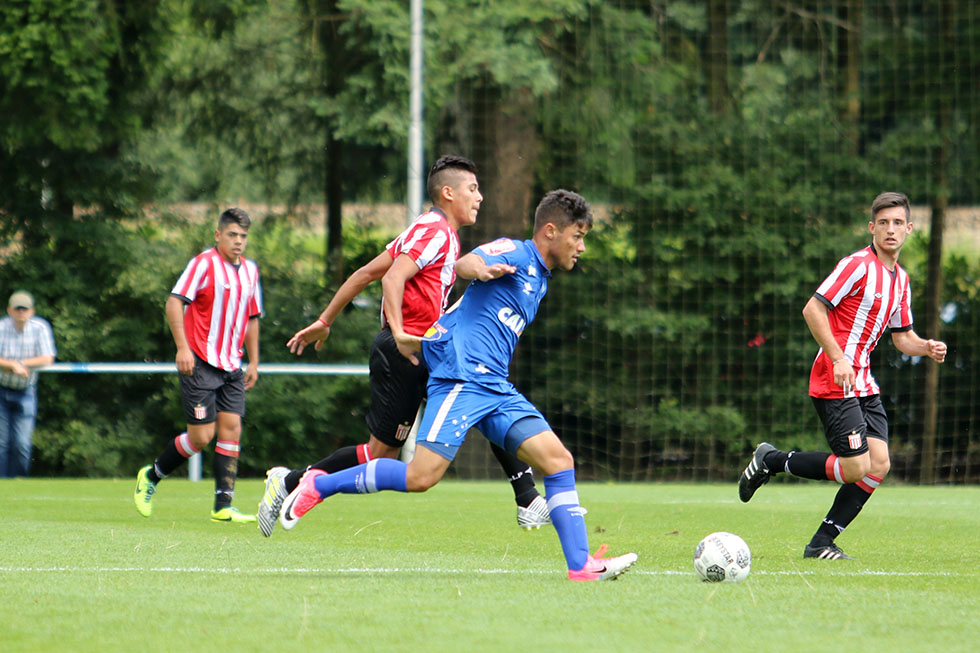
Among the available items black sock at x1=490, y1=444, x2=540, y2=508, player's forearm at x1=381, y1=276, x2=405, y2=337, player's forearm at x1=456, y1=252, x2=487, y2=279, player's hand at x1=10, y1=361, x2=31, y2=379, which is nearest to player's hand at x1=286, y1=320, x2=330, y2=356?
player's forearm at x1=381, y1=276, x2=405, y2=337

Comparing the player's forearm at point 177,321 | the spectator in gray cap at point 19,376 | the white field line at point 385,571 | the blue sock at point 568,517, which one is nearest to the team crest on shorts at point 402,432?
the white field line at point 385,571

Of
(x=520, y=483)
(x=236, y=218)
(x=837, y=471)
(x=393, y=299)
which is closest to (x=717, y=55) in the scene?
(x=236, y=218)

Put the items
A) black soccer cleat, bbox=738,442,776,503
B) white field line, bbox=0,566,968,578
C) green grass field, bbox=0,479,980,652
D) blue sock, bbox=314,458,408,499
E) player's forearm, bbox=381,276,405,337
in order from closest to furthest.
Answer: green grass field, bbox=0,479,980,652 → blue sock, bbox=314,458,408,499 → white field line, bbox=0,566,968,578 → player's forearm, bbox=381,276,405,337 → black soccer cleat, bbox=738,442,776,503

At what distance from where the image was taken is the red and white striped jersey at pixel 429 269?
22.2 feet

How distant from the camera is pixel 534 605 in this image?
15.4 feet

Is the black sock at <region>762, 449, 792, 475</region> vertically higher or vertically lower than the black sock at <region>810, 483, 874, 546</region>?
higher

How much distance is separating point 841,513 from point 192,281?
434 centimetres

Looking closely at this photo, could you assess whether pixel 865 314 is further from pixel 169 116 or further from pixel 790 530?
pixel 169 116

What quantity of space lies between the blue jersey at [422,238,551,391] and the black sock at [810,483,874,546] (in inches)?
86.9

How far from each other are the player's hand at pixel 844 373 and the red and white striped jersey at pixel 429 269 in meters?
2.03

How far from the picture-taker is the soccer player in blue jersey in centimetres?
534

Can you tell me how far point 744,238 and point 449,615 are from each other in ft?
42.9

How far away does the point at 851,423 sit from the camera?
682cm

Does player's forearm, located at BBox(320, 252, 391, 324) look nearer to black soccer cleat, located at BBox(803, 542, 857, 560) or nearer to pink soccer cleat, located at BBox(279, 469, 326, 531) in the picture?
pink soccer cleat, located at BBox(279, 469, 326, 531)
